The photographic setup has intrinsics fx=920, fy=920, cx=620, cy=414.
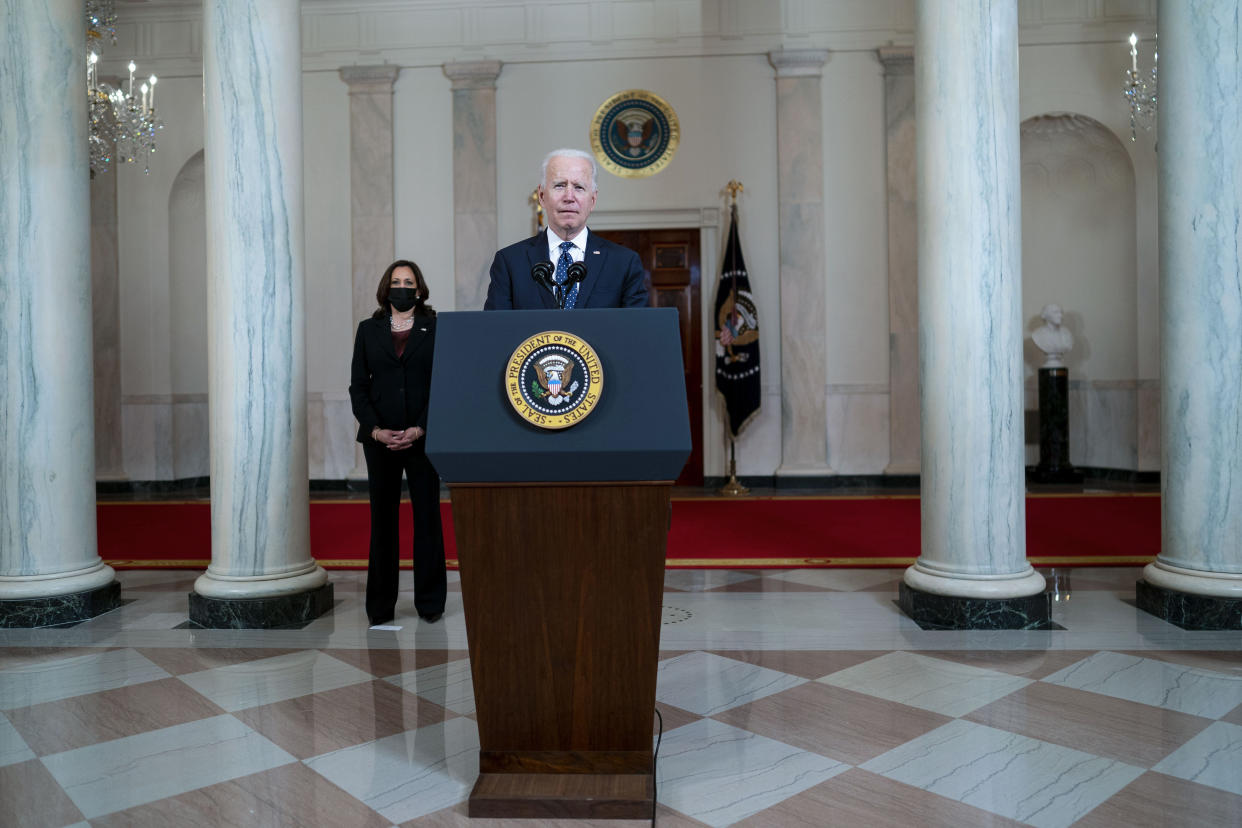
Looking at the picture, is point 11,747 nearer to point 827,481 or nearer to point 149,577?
point 149,577

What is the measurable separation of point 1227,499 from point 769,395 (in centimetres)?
566

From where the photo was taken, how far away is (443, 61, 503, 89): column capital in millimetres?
9562

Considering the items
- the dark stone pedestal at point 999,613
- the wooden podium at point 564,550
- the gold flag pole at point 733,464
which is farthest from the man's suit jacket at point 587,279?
the gold flag pole at point 733,464

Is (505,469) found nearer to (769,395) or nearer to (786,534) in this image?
(786,534)

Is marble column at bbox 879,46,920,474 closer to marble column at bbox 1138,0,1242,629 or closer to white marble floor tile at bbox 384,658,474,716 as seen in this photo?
marble column at bbox 1138,0,1242,629

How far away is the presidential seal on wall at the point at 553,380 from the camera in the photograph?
210 centimetres

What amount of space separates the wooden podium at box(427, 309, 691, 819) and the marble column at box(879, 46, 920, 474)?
7.65 m

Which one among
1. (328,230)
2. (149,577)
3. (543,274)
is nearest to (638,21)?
(328,230)

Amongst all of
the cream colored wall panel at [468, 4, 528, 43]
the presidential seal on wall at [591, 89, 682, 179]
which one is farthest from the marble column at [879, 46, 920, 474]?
the cream colored wall panel at [468, 4, 528, 43]

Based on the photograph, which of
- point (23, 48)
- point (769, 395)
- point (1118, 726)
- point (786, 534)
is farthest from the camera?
point (769, 395)

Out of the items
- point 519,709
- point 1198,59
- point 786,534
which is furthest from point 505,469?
point 786,534

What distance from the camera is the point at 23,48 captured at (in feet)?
14.5

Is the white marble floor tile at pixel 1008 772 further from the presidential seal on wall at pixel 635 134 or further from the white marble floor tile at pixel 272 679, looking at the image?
the presidential seal on wall at pixel 635 134

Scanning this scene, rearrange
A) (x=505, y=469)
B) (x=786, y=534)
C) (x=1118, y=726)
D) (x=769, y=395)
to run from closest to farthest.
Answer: (x=505, y=469), (x=1118, y=726), (x=786, y=534), (x=769, y=395)
